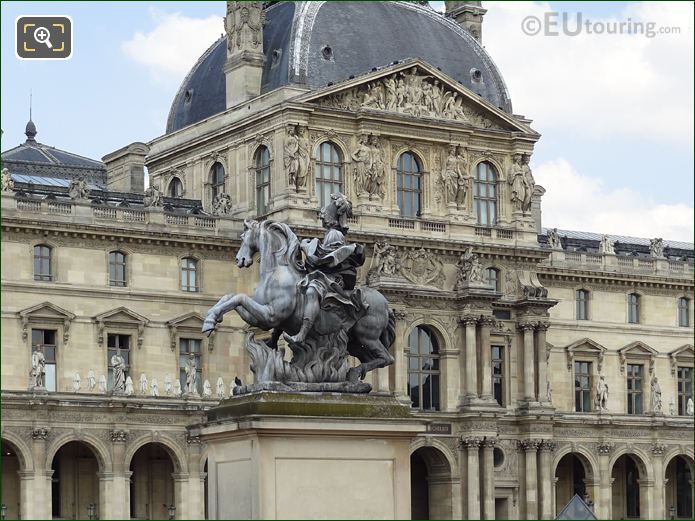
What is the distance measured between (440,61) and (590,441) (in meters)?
18.7

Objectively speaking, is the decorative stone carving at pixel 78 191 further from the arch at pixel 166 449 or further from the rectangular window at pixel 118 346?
the arch at pixel 166 449

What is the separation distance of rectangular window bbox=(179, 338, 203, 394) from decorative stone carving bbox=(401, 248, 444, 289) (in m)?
9.52

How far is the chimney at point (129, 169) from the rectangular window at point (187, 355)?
41.5 ft

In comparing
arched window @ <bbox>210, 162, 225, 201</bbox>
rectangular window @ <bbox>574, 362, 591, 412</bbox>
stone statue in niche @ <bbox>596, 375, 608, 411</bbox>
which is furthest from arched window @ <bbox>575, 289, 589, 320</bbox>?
arched window @ <bbox>210, 162, 225, 201</bbox>

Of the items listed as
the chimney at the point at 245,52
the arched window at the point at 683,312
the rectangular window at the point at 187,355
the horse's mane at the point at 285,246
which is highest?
the chimney at the point at 245,52

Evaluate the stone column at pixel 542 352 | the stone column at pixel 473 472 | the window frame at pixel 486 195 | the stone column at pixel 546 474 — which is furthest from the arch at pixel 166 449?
the window frame at pixel 486 195

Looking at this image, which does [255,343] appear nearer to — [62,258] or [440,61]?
[62,258]

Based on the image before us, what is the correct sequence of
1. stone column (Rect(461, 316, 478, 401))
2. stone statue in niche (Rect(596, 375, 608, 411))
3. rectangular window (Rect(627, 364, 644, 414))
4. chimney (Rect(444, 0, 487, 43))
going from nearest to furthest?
stone column (Rect(461, 316, 478, 401))
stone statue in niche (Rect(596, 375, 608, 411))
rectangular window (Rect(627, 364, 644, 414))
chimney (Rect(444, 0, 487, 43))

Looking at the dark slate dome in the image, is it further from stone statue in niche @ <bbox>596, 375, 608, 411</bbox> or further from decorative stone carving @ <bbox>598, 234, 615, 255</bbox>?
stone statue in niche @ <bbox>596, 375, 608, 411</bbox>

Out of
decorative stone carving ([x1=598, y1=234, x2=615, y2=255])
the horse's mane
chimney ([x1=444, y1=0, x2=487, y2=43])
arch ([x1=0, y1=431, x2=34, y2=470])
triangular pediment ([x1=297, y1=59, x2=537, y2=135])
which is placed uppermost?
chimney ([x1=444, y1=0, x2=487, y2=43])

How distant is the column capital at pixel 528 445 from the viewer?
3253 inches

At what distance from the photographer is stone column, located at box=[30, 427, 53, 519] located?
71375 millimetres

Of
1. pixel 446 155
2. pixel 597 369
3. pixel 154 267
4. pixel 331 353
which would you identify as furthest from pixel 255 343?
pixel 597 369

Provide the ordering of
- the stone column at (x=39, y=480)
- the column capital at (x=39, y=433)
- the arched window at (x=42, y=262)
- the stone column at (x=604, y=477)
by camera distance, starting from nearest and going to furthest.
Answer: the stone column at (x=39, y=480) → the column capital at (x=39, y=433) → the arched window at (x=42, y=262) → the stone column at (x=604, y=477)
